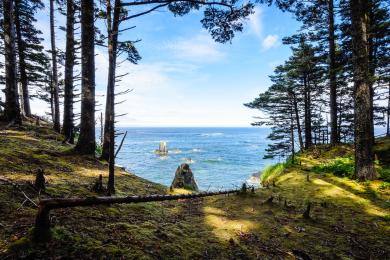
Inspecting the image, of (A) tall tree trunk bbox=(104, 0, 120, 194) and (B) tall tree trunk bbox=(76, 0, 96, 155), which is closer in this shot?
(A) tall tree trunk bbox=(104, 0, 120, 194)

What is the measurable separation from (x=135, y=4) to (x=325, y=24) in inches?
658

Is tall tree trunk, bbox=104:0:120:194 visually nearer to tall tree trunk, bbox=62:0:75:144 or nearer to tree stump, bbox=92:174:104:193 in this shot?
tree stump, bbox=92:174:104:193

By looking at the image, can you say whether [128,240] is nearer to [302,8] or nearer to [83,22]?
[83,22]

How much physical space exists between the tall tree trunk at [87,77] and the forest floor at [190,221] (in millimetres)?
866

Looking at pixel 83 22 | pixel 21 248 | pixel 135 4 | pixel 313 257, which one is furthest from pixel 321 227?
pixel 83 22

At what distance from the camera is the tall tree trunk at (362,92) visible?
369 inches

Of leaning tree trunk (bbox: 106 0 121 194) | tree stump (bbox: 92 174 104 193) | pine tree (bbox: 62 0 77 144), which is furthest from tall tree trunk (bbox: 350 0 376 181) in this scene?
pine tree (bbox: 62 0 77 144)

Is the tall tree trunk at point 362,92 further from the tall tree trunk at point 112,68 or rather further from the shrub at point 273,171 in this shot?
the tall tree trunk at point 112,68

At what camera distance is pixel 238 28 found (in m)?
8.90

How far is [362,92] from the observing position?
9.41 m

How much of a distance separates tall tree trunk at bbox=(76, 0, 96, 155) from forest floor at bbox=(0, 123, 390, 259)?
866 mm

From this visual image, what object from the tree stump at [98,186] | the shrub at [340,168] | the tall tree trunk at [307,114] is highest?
the tall tree trunk at [307,114]

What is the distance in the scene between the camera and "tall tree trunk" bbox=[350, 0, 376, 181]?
9367mm

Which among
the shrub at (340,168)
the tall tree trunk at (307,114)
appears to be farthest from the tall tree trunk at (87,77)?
the tall tree trunk at (307,114)
